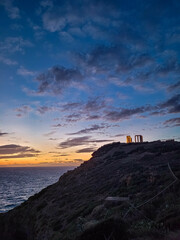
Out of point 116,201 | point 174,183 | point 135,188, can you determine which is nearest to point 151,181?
point 135,188

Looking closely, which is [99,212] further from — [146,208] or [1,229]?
[1,229]

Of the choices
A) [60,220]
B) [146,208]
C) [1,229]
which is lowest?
[1,229]

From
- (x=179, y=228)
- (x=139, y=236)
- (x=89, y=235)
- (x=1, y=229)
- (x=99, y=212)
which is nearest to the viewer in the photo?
(x=89, y=235)

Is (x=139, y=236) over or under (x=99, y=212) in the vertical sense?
over

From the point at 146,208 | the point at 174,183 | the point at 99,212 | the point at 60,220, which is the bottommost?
the point at 60,220

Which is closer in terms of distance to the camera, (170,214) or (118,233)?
(118,233)

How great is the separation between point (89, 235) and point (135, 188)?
41.4 ft

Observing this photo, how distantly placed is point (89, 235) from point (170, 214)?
491 centimetres

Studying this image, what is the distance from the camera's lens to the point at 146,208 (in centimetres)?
1198

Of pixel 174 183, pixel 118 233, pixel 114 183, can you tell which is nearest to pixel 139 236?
pixel 118 233

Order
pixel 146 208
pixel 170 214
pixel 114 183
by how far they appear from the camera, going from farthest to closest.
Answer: pixel 114 183 → pixel 146 208 → pixel 170 214

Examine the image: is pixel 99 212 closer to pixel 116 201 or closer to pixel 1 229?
pixel 116 201

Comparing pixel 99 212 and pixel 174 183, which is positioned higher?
pixel 174 183

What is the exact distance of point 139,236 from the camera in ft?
24.9
